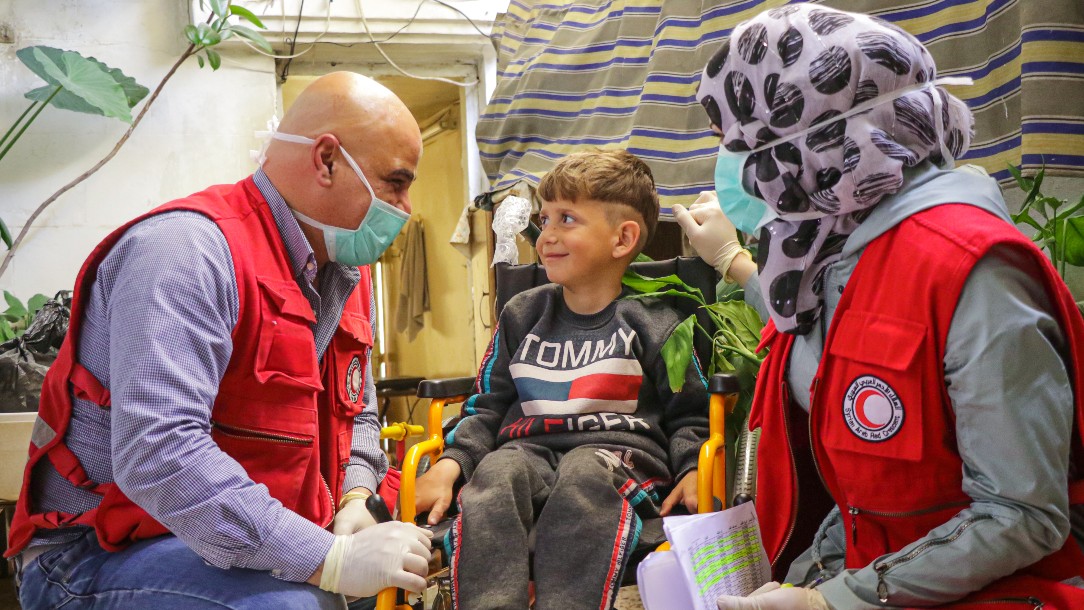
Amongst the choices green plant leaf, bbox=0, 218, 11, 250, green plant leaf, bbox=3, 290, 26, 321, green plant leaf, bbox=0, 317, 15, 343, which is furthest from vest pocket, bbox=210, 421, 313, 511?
green plant leaf, bbox=0, 218, 11, 250

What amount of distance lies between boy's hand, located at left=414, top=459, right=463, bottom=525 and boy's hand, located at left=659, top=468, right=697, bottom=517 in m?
0.51

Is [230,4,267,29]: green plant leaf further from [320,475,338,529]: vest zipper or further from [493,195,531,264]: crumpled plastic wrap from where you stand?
[320,475,338,529]: vest zipper

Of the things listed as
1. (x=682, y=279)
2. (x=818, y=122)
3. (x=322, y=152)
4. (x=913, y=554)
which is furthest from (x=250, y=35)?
(x=913, y=554)

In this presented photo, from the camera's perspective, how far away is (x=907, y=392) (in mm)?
1199

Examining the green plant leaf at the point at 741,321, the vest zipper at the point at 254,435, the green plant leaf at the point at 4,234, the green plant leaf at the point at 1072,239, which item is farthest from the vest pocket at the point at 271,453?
the green plant leaf at the point at 4,234

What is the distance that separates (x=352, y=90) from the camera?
178cm

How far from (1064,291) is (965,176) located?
0.23 meters

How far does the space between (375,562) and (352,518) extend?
1.31 feet

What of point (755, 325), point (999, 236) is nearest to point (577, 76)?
point (755, 325)

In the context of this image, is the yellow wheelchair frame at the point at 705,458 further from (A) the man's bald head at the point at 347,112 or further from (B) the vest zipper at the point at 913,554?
(A) the man's bald head at the point at 347,112

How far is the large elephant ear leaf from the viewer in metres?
3.98

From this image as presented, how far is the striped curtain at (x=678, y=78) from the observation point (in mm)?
1853

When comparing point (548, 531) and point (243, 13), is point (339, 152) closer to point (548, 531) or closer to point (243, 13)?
point (548, 531)

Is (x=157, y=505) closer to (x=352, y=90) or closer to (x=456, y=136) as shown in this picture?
(x=352, y=90)
